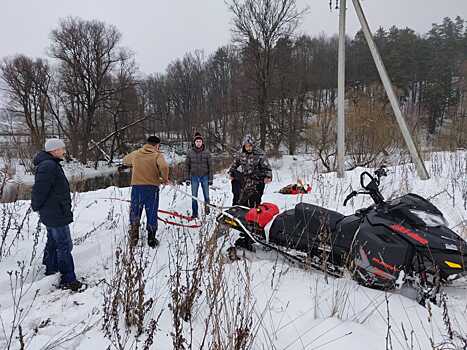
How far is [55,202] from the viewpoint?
3143 mm

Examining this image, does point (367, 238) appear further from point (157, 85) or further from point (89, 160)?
point (157, 85)

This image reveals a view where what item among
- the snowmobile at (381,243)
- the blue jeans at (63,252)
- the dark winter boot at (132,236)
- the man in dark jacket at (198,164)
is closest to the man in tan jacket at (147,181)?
the dark winter boot at (132,236)

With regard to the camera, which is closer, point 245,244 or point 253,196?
point 245,244

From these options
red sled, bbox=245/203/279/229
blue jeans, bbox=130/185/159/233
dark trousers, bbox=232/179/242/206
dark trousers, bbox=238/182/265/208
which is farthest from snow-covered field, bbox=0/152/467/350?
dark trousers, bbox=232/179/242/206

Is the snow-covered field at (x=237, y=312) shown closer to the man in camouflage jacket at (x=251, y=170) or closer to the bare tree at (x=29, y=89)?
the man in camouflage jacket at (x=251, y=170)

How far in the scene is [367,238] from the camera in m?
2.66

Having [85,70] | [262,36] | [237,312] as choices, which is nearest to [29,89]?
[85,70]

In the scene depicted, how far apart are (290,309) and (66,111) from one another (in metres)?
36.0

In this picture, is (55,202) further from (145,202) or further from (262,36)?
(262,36)

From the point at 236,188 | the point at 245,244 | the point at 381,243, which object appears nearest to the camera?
the point at 381,243

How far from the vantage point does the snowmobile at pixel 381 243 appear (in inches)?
94.3

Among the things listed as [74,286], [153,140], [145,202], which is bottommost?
[74,286]

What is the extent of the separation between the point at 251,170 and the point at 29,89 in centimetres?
3425

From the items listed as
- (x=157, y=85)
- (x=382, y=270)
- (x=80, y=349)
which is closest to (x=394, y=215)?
(x=382, y=270)
